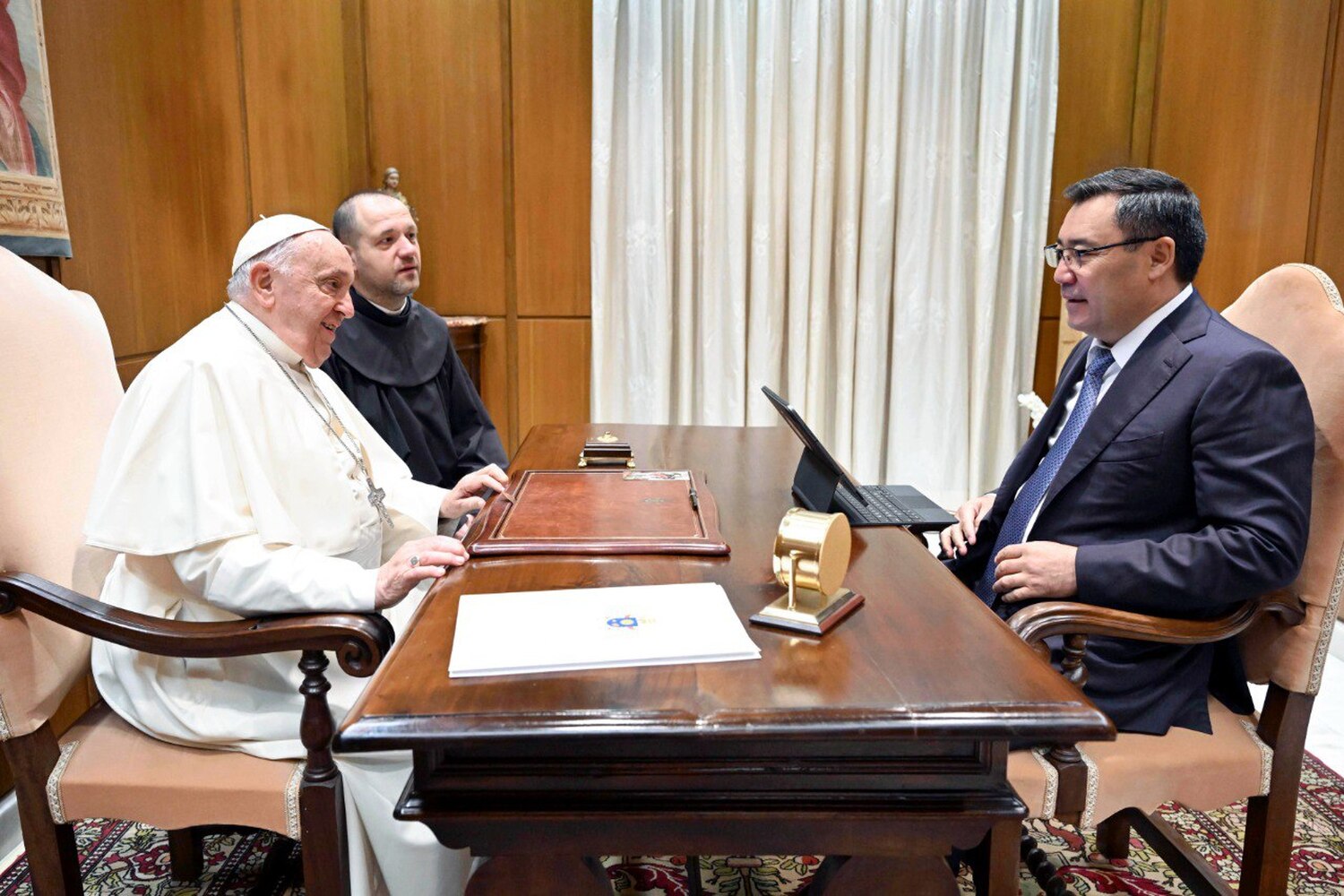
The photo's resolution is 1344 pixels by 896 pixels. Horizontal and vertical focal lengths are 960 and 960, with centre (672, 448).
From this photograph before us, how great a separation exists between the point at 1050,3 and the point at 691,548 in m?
4.29

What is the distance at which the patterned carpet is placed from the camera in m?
2.13

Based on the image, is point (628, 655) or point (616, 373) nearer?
point (628, 655)

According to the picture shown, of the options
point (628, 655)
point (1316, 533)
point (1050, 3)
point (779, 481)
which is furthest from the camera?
point (1050, 3)

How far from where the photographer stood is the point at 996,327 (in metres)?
5.08

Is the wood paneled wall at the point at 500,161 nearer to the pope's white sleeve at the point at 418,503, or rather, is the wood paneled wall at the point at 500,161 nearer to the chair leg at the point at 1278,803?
the pope's white sleeve at the point at 418,503

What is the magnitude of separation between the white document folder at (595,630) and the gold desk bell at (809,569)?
7 cm

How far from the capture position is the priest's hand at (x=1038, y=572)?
66.7 inches

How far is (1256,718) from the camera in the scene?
1743 millimetres

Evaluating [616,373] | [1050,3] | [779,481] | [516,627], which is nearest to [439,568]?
[516,627]

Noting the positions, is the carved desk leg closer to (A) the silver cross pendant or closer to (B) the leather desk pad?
(B) the leather desk pad

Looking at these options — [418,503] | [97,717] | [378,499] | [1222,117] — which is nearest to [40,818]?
Answer: [97,717]

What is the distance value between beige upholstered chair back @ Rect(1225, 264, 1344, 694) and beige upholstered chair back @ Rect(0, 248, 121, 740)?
2088 millimetres

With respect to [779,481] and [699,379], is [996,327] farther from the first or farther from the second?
[779,481]

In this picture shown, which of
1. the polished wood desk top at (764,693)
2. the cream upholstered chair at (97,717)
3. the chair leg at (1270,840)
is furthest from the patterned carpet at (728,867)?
the polished wood desk top at (764,693)
